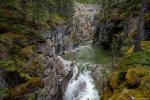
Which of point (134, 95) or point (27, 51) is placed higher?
point (27, 51)

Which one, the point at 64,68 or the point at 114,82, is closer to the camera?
the point at 114,82

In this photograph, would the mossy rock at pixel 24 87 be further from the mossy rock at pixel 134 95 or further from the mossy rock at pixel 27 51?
the mossy rock at pixel 134 95

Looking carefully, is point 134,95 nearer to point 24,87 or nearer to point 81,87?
point 24,87

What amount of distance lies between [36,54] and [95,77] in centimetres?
801

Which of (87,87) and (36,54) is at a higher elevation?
(36,54)

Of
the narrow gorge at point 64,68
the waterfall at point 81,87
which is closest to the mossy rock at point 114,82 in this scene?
the narrow gorge at point 64,68

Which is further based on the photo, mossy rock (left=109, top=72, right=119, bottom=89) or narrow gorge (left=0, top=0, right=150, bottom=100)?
mossy rock (left=109, top=72, right=119, bottom=89)

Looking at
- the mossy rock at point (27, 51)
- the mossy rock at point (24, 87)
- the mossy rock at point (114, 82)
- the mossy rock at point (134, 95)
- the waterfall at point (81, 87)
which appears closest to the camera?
the mossy rock at point (134, 95)

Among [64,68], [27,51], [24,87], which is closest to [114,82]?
[24,87]

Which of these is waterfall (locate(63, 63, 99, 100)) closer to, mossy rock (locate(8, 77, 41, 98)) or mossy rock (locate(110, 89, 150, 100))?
mossy rock (locate(8, 77, 41, 98))

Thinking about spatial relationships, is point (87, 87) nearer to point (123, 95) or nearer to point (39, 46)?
point (39, 46)

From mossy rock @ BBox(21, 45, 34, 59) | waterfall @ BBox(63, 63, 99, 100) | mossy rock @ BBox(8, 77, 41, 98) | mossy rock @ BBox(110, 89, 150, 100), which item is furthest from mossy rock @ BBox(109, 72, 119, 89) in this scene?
mossy rock @ BBox(21, 45, 34, 59)

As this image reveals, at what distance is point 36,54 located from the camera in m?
25.7

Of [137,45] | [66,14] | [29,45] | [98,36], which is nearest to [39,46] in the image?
[29,45]
